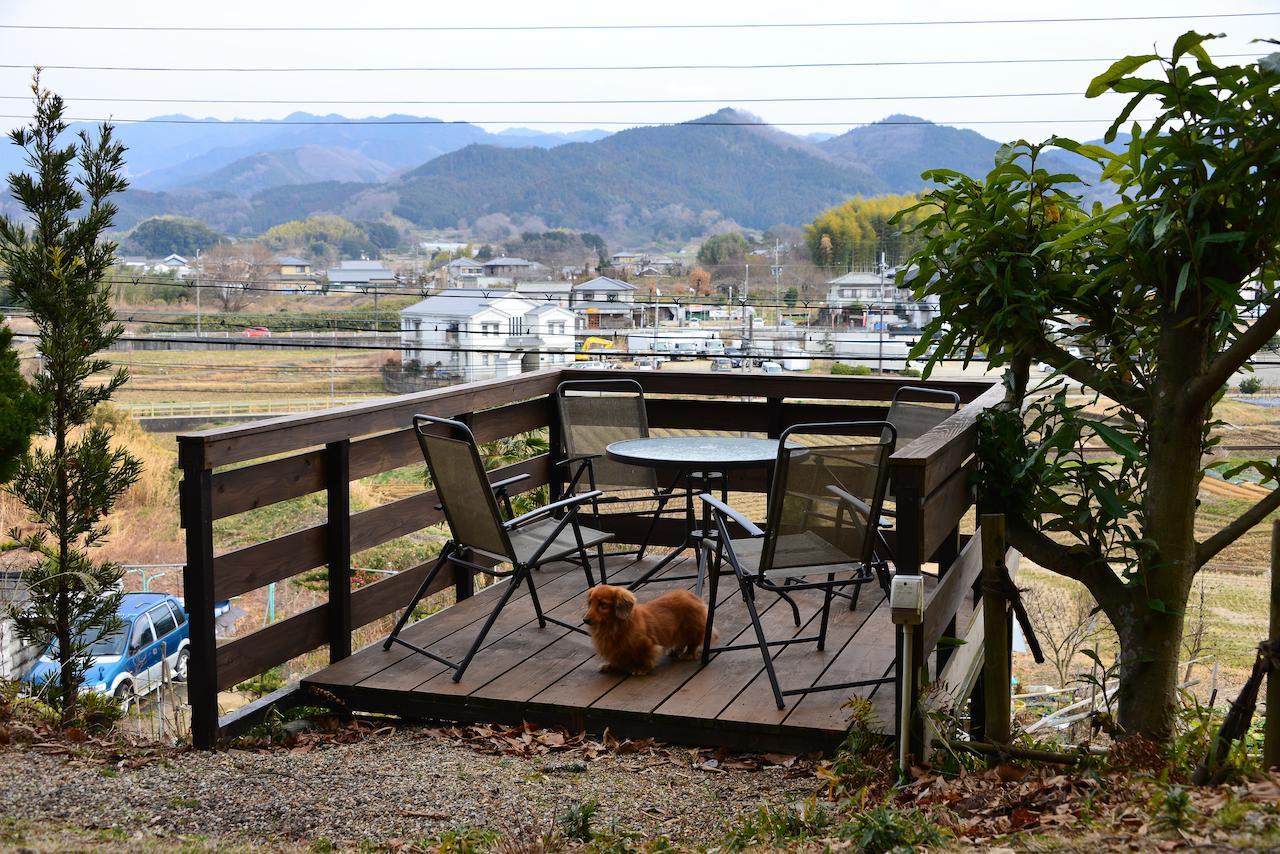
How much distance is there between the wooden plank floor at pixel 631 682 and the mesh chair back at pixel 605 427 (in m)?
0.72

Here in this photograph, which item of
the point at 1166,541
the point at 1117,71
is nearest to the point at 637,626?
the point at 1166,541

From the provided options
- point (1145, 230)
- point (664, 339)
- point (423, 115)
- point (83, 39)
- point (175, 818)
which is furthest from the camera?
point (423, 115)

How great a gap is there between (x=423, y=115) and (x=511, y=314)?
68919 millimetres

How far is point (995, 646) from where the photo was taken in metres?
2.95

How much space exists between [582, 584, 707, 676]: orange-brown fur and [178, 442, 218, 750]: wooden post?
3.88 ft

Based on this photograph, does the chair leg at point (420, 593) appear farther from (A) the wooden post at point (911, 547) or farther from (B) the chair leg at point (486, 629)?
(A) the wooden post at point (911, 547)

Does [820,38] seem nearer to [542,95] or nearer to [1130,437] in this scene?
[542,95]

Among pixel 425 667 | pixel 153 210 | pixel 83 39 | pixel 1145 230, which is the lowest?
pixel 425 667

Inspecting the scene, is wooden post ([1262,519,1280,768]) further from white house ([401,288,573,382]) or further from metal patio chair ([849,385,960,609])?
white house ([401,288,573,382])

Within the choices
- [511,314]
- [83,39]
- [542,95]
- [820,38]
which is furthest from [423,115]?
[511,314]

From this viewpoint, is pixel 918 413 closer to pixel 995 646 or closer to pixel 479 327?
pixel 995 646

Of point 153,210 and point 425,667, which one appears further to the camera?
point 153,210

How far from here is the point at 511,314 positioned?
18.8 metres

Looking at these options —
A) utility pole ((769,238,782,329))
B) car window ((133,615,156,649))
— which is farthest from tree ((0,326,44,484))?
utility pole ((769,238,782,329))
